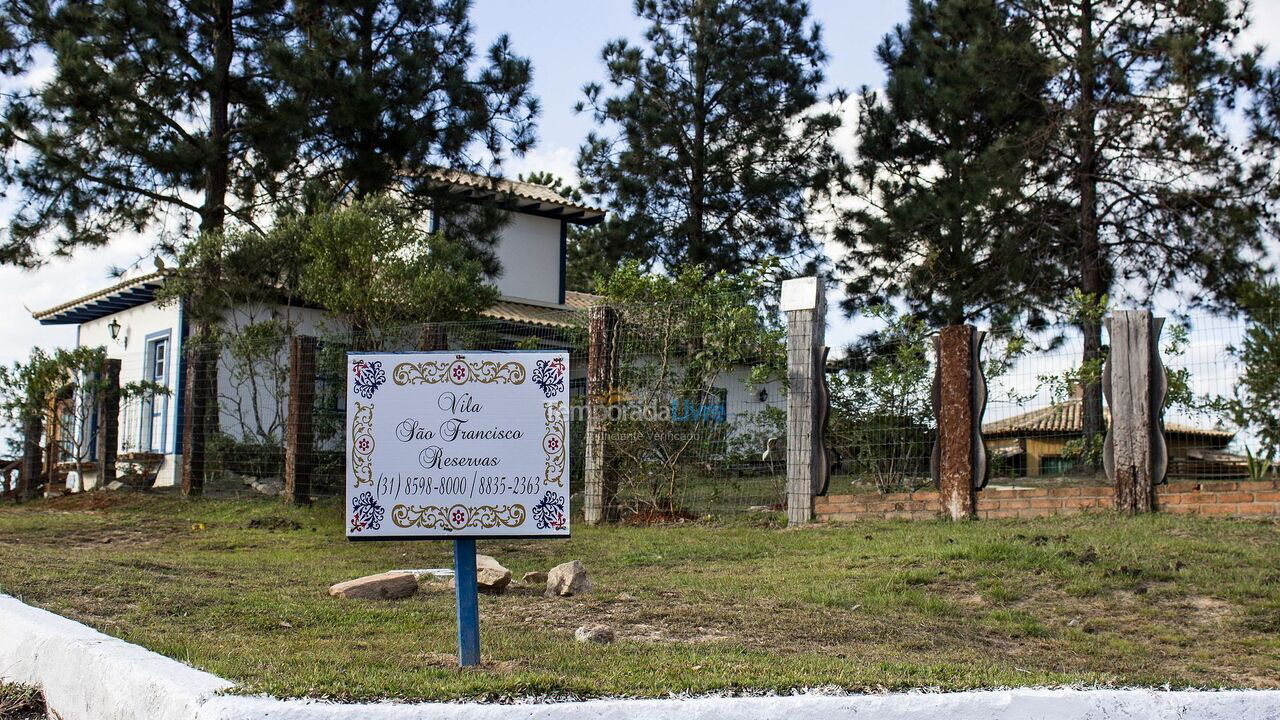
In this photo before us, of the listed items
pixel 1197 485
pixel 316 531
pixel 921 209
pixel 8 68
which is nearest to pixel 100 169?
pixel 8 68

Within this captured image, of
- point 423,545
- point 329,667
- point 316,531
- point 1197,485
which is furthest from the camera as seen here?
point 316,531

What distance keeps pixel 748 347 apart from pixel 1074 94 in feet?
35.3

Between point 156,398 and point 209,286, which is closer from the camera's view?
point 209,286

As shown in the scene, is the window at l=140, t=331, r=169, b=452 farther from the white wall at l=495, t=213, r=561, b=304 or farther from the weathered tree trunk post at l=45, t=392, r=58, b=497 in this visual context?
the white wall at l=495, t=213, r=561, b=304

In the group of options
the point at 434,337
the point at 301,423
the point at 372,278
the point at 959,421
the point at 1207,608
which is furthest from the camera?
the point at 372,278

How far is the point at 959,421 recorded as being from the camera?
9773 millimetres

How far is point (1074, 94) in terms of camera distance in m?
19.1

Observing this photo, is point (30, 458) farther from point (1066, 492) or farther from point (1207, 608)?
point (1207, 608)

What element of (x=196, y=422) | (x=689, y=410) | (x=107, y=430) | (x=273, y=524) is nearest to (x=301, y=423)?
(x=273, y=524)

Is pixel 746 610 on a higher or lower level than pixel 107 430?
lower

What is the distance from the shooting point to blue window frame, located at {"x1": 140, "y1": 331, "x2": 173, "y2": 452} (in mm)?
18844

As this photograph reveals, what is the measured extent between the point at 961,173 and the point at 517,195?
789 cm

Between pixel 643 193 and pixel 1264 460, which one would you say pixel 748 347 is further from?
pixel 643 193

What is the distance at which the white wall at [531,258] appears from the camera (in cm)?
2305
